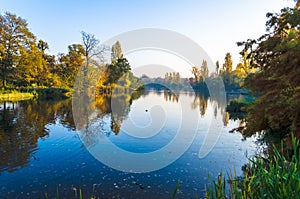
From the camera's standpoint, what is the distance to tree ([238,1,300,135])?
16.8 ft

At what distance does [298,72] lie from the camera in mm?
5023

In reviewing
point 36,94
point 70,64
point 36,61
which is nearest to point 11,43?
point 36,61

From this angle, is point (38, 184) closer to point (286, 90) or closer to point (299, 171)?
point (299, 171)

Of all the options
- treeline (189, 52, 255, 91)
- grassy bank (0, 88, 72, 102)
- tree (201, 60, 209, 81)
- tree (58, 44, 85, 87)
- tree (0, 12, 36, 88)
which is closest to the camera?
grassy bank (0, 88, 72, 102)

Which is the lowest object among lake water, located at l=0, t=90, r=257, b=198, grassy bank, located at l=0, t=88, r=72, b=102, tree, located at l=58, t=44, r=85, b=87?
lake water, located at l=0, t=90, r=257, b=198

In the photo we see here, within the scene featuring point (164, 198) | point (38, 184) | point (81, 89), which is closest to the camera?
point (164, 198)

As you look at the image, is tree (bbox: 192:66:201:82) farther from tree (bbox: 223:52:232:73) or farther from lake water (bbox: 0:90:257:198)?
lake water (bbox: 0:90:257:198)

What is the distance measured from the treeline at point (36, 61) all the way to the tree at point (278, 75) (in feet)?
111

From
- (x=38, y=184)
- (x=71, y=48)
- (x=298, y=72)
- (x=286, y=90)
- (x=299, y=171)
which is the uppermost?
(x=71, y=48)

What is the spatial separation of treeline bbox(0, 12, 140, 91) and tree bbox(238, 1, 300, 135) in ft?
111

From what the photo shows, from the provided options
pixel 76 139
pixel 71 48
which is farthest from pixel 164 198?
pixel 71 48

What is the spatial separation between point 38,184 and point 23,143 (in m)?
4.31

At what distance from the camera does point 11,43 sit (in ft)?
99.3

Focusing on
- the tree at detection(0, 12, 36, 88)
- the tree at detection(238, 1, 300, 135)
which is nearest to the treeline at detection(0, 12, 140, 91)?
the tree at detection(0, 12, 36, 88)
